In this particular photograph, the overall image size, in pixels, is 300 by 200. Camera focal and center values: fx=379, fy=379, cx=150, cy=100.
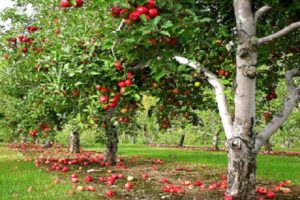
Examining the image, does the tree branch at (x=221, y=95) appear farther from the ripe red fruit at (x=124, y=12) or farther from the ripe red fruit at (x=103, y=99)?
the ripe red fruit at (x=124, y=12)

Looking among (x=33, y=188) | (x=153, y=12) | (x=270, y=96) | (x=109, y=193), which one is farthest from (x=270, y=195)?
(x=33, y=188)

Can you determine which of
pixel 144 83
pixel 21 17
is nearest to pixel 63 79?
pixel 144 83

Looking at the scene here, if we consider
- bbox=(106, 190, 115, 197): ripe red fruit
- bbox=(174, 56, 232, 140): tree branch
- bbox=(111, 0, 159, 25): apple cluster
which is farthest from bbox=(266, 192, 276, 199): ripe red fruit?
bbox=(111, 0, 159, 25): apple cluster

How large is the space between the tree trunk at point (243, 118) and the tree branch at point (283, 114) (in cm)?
39

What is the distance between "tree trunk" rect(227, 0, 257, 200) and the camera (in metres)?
7.00

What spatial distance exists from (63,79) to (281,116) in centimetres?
455

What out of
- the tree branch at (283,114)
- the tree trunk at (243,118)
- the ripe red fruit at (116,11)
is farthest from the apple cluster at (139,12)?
the tree branch at (283,114)

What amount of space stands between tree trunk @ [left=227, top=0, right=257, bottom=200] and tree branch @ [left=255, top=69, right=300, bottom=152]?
0.39m

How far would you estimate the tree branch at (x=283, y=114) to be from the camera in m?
7.50

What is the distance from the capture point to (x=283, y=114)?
8023 millimetres

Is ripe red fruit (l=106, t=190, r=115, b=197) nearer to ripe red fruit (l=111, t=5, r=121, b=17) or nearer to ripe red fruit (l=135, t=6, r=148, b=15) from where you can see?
ripe red fruit (l=111, t=5, r=121, b=17)

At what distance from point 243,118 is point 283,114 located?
1.44 meters

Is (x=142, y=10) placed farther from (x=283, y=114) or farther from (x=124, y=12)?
(x=283, y=114)

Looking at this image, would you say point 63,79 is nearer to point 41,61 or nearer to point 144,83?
point 41,61
